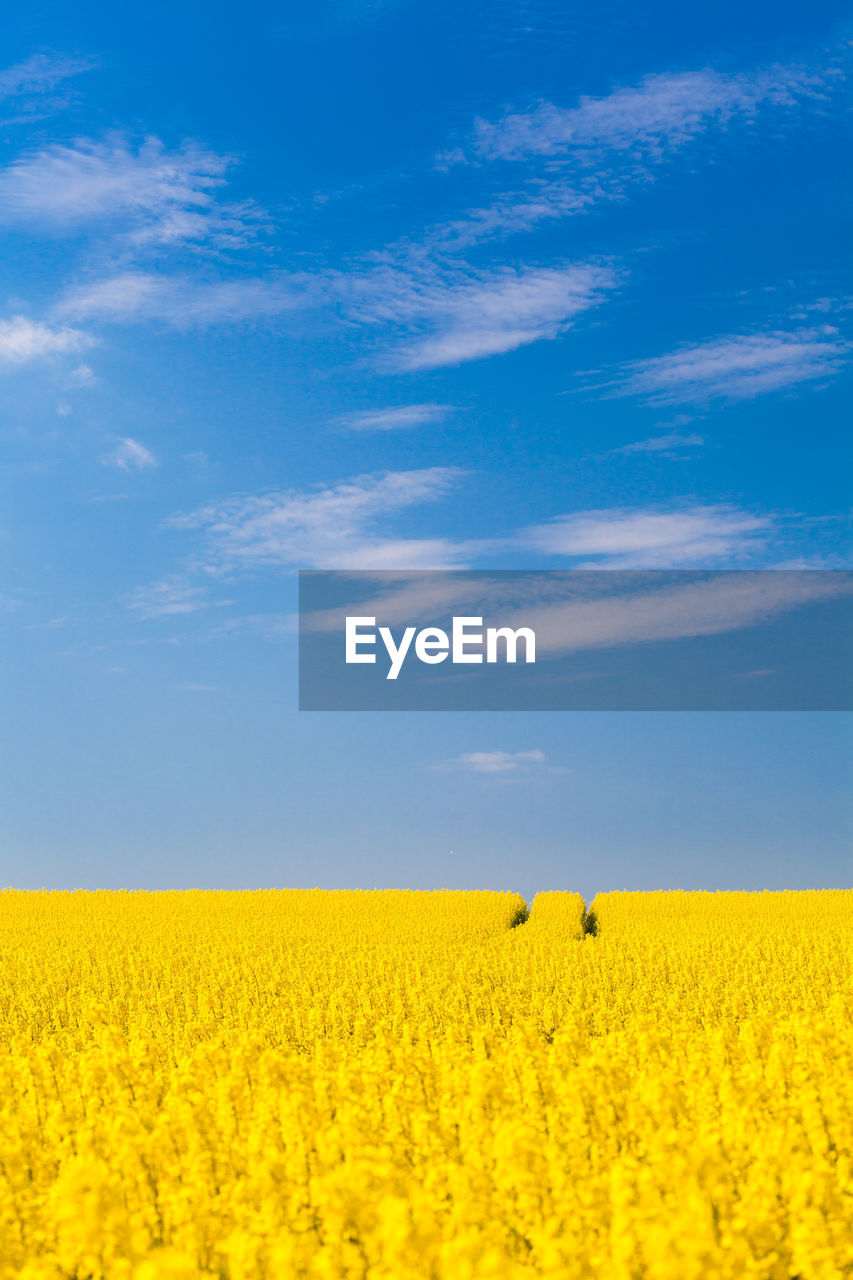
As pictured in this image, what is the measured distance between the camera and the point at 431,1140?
687cm

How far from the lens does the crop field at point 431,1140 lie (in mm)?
4918

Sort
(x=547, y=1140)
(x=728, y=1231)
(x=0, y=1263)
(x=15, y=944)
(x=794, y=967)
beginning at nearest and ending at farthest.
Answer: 1. (x=728, y=1231)
2. (x=0, y=1263)
3. (x=547, y=1140)
4. (x=794, y=967)
5. (x=15, y=944)

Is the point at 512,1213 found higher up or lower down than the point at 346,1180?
lower down

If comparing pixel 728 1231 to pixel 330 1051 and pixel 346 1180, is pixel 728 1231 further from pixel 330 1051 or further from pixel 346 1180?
pixel 330 1051

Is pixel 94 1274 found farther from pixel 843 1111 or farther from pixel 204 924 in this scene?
pixel 204 924

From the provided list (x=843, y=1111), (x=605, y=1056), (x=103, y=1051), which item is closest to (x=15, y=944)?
(x=103, y=1051)

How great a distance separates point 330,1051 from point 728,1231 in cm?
564

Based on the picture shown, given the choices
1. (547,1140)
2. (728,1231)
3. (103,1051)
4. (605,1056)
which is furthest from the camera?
(103,1051)

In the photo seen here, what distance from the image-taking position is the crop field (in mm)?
4918

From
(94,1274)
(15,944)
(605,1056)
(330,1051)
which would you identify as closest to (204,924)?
(15,944)

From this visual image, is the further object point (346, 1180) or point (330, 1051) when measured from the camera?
point (330, 1051)

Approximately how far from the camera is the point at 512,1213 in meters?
5.62

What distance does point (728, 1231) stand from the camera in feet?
16.7

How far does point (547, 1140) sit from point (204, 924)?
24.1 m
